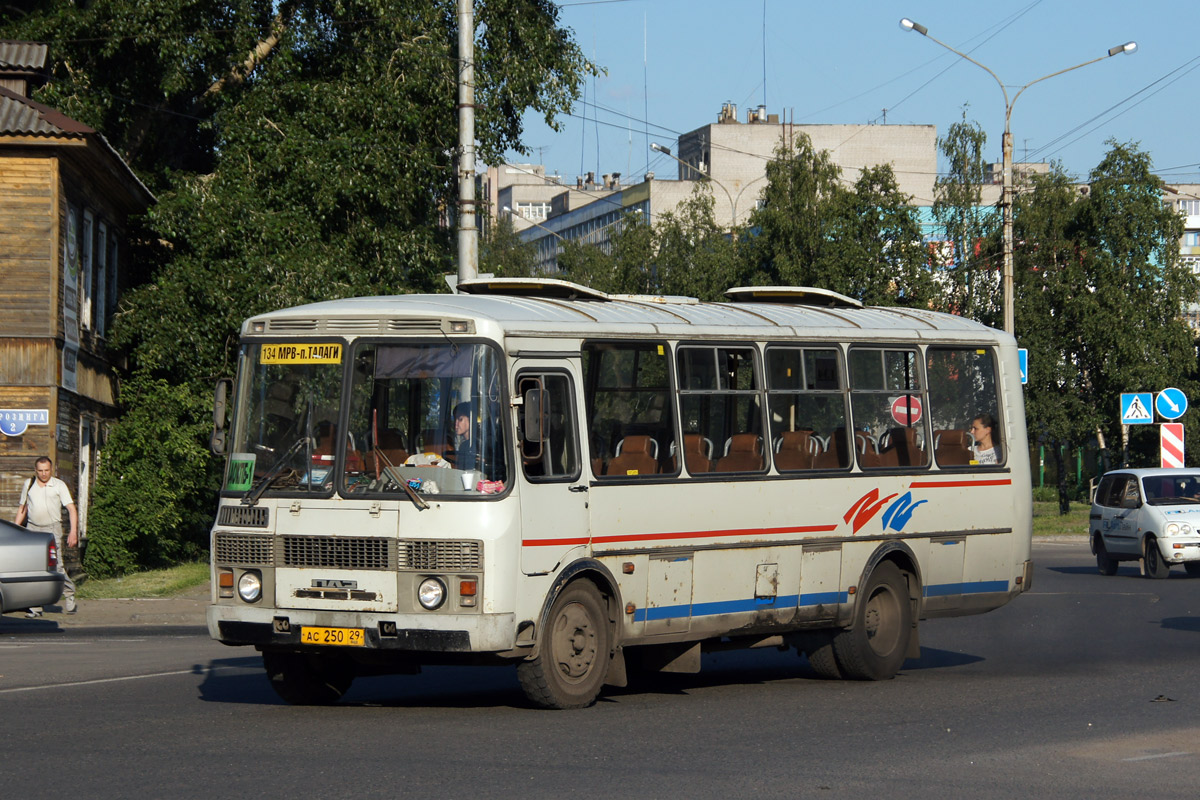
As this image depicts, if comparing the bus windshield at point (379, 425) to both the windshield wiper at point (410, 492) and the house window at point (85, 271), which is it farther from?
the house window at point (85, 271)

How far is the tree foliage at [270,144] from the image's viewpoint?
28.8 meters

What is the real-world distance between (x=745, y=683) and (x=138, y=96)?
71.4 feet

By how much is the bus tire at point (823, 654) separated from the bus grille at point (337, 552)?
14.1 feet

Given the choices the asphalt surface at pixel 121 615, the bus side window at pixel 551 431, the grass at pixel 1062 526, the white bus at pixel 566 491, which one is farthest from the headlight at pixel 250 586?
the grass at pixel 1062 526

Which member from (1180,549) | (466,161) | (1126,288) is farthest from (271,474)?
(1126,288)

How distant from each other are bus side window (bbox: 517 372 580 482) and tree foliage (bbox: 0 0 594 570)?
17.0m

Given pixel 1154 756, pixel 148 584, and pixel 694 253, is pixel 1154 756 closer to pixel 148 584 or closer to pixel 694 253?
pixel 148 584

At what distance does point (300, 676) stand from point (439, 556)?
1682mm

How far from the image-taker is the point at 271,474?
1114 centimetres

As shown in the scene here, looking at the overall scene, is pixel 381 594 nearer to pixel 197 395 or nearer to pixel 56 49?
pixel 197 395

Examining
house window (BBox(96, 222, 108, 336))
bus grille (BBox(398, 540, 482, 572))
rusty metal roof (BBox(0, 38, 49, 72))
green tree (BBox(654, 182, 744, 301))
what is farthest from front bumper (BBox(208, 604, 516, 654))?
green tree (BBox(654, 182, 744, 301))

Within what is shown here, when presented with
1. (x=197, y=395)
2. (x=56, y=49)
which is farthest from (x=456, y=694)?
(x=56, y=49)

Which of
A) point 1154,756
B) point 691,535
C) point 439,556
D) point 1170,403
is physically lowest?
point 1154,756

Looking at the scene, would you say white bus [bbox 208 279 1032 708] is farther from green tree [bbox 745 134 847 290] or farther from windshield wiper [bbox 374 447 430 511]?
green tree [bbox 745 134 847 290]
